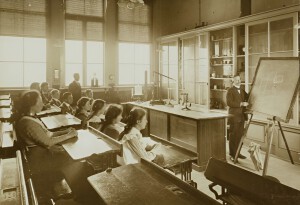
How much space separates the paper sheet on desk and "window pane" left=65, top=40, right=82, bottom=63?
578cm

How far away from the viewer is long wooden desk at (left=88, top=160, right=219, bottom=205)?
5.42ft

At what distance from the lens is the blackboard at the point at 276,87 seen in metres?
3.57

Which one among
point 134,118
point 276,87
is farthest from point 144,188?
point 276,87

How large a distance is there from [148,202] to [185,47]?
23.7 ft

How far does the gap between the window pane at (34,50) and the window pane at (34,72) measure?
0.14 meters

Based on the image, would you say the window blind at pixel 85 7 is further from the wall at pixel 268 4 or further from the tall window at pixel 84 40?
the wall at pixel 268 4

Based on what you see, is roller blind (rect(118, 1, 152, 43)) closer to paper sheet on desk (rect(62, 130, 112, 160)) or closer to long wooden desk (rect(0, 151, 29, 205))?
paper sheet on desk (rect(62, 130, 112, 160))

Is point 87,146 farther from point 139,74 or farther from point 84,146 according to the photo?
point 139,74

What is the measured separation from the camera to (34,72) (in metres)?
8.51

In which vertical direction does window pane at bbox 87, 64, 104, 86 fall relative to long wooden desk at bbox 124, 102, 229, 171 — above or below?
above

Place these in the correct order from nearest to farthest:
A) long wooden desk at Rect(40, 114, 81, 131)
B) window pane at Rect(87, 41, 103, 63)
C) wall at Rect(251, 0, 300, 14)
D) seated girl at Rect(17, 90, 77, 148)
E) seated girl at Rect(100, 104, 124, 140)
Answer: seated girl at Rect(17, 90, 77, 148), seated girl at Rect(100, 104, 124, 140), long wooden desk at Rect(40, 114, 81, 131), wall at Rect(251, 0, 300, 14), window pane at Rect(87, 41, 103, 63)

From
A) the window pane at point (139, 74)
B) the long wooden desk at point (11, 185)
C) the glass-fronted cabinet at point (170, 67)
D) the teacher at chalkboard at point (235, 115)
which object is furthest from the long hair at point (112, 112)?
the window pane at point (139, 74)

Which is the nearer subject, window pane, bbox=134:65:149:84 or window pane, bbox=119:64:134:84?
window pane, bbox=119:64:134:84

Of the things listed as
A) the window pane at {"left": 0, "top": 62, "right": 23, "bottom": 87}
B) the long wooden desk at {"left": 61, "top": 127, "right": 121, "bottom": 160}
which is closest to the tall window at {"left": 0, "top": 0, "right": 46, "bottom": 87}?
the window pane at {"left": 0, "top": 62, "right": 23, "bottom": 87}
